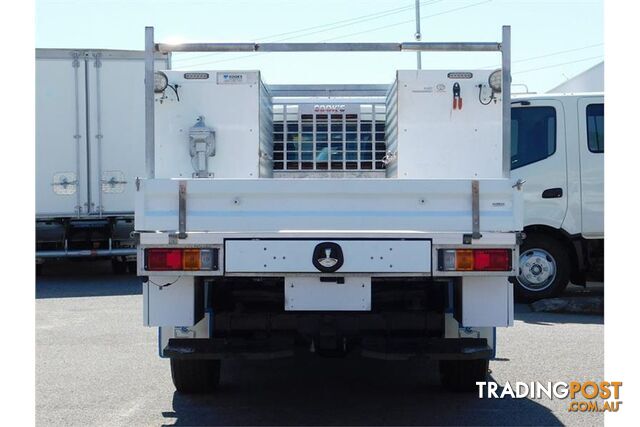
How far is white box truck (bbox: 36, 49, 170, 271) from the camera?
14.0m

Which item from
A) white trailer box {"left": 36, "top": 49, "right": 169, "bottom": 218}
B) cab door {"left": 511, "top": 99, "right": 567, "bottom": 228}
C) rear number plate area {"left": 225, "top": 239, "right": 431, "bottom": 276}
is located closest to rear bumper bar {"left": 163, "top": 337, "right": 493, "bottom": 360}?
rear number plate area {"left": 225, "top": 239, "right": 431, "bottom": 276}

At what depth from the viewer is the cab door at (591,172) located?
34.3 ft

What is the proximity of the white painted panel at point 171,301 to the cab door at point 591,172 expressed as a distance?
6518 millimetres

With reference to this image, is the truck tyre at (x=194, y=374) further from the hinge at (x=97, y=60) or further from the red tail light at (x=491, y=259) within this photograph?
the hinge at (x=97, y=60)

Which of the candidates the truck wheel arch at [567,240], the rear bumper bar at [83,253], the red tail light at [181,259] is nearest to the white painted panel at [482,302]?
the red tail light at [181,259]

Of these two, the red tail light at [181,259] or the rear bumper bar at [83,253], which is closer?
the red tail light at [181,259]

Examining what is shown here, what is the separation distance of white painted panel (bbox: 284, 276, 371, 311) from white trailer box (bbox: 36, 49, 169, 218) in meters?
9.20

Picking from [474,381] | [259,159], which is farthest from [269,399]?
[259,159]

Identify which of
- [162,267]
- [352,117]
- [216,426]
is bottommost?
[216,426]

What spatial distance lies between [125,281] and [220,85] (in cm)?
781

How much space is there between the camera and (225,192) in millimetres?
5199

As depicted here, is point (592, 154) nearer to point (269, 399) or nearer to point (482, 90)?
point (482, 90)

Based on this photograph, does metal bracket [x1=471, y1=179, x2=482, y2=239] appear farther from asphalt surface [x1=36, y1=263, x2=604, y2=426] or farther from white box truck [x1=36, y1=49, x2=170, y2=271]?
white box truck [x1=36, y1=49, x2=170, y2=271]

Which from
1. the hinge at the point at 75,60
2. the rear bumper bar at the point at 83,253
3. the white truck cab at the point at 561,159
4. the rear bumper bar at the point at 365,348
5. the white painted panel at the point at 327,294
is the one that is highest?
the hinge at the point at 75,60
